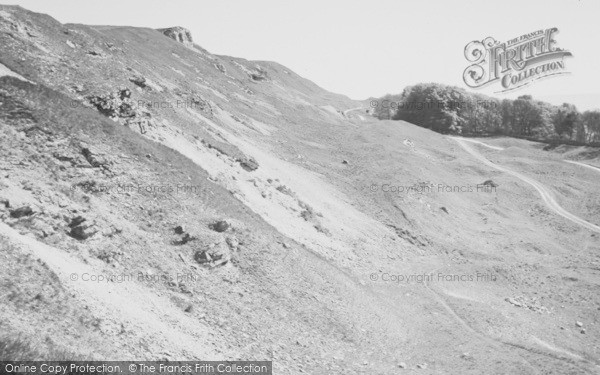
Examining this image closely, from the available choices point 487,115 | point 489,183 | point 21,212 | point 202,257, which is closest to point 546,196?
point 489,183

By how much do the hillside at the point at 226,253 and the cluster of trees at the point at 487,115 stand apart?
5813 cm

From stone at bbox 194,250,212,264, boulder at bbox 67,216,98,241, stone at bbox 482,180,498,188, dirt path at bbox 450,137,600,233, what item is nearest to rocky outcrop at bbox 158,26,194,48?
dirt path at bbox 450,137,600,233

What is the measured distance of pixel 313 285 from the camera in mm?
21938

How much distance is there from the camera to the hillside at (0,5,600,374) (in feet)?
46.5

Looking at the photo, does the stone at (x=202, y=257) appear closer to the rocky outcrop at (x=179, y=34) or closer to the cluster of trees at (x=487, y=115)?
the rocky outcrop at (x=179, y=34)

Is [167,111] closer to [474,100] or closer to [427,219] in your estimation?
[427,219]

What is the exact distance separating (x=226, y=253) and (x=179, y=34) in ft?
298

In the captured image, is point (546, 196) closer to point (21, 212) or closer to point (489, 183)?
point (489, 183)

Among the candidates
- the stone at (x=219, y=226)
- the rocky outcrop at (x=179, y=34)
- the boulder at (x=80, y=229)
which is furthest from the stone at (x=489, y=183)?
the rocky outcrop at (x=179, y=34)

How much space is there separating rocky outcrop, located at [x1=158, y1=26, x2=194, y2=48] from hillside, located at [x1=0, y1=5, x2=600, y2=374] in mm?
58809

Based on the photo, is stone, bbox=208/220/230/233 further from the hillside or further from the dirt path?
the dirt path

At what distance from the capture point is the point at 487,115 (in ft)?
333

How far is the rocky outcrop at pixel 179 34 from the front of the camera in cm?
9594

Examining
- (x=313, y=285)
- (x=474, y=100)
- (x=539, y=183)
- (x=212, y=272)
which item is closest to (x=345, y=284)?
(x=313, y=285)
